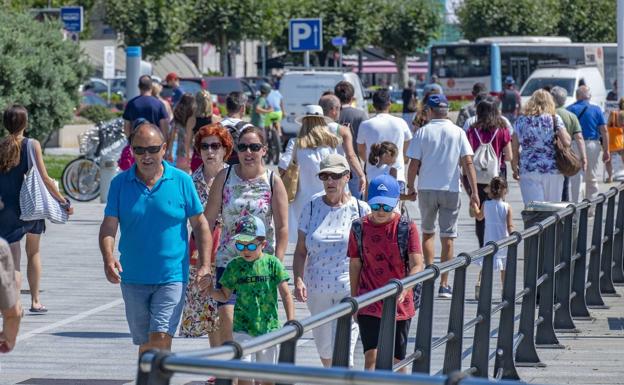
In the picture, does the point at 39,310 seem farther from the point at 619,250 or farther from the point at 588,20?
the point at 588,20

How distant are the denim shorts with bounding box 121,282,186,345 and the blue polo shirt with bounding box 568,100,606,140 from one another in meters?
12.0

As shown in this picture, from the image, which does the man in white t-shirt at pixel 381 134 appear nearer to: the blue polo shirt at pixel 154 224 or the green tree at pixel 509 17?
the blue polo shirt at pixel 154 224

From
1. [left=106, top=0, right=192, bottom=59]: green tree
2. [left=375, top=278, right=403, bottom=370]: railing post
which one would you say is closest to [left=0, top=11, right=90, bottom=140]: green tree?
[left=375, top=278, right=403, bottom=370]: railing post

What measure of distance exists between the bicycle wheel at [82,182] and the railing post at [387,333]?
15.9 m

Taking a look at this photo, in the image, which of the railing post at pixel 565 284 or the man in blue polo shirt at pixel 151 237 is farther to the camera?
the railing post at pixel 565 284

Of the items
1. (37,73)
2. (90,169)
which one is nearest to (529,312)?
(90,169)

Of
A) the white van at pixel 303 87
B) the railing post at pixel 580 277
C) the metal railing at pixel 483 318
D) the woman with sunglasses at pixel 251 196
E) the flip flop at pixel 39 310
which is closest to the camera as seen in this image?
the metal railing at pixel 483 318

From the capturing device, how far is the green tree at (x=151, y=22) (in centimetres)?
6150

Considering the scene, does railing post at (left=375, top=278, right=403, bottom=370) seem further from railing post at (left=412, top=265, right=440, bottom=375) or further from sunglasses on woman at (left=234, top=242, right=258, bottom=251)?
sunglasses on woman at (left=234, top=242, right=258, bottom=251)

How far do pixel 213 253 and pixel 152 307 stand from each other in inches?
56.0

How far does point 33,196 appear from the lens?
1141cm

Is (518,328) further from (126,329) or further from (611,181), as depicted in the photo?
(611,181)

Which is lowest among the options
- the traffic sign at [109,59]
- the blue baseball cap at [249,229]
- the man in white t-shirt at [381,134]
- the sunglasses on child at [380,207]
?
the blue baseball cap at [249,229]

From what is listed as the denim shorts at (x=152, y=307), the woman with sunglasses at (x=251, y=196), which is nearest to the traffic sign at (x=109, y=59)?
the woman with sunglasses at (x=251, y=196)
